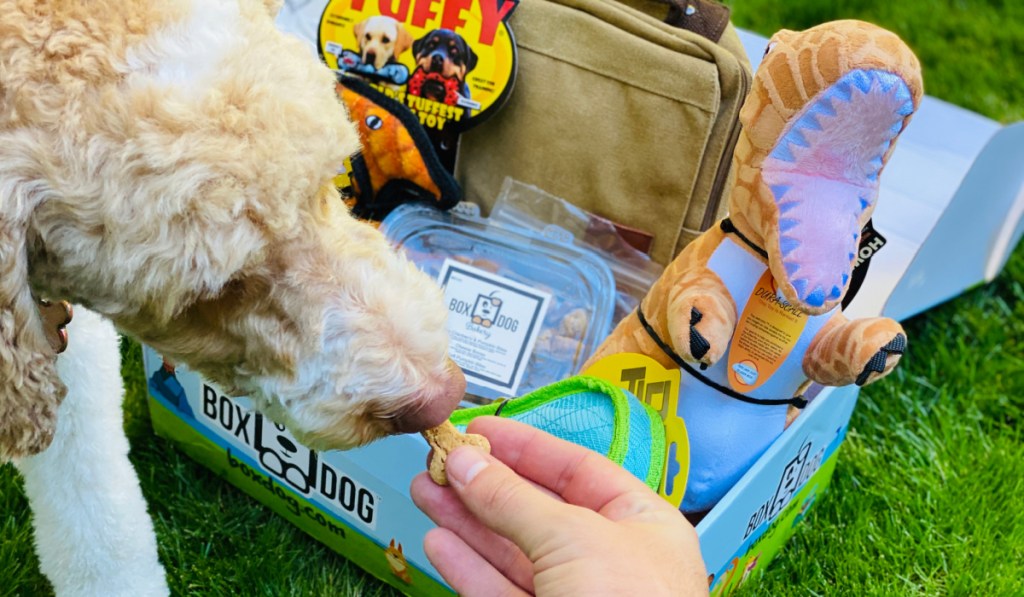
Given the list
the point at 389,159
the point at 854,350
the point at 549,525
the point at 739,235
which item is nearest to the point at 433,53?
the point at 389,159

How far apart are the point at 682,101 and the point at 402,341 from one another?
88 cm

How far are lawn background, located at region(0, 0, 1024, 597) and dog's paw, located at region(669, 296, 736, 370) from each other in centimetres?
55

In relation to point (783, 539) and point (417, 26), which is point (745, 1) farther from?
point (783, 539)

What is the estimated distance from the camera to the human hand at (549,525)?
3.08 feet

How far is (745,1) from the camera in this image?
10.6 ft

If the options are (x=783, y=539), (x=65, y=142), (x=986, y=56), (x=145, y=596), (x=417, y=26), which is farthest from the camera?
(x=986, y=56)

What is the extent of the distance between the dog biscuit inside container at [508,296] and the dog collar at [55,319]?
715 millimetres

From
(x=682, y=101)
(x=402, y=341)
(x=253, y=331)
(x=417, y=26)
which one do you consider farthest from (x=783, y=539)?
(x=417, y=26)

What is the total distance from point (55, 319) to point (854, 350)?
1050mm

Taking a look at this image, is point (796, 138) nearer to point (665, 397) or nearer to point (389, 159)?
point (665, 397)

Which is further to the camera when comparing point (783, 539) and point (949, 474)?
point (949, 474)

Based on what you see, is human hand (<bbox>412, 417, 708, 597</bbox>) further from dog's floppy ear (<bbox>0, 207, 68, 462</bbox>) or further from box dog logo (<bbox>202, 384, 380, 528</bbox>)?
dog's floppy ear (<bbox>0, 207, 68, 462</bbox>)

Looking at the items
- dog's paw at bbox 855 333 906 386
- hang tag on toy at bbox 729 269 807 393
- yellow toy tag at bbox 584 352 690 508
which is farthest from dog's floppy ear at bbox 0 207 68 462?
dog's paw at bbox 855 333 906 386

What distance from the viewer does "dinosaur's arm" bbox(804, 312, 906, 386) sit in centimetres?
127
